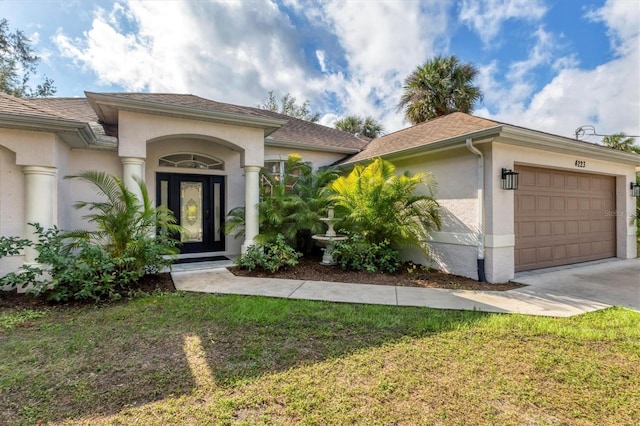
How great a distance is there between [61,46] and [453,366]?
14496mm

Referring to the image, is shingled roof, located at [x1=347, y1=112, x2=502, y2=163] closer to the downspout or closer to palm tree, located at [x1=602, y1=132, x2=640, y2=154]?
the downspout

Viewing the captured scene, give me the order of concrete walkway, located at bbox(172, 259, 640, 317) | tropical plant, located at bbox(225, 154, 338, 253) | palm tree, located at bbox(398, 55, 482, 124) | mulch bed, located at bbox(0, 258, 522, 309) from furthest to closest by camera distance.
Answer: palm tree, located at bbox(398, 55, 482, 124) → tropical plant, located at bbox(225, 154, 338, 253) → mulch bed, located at bbox(0, 258, 522, 309) → concrete walkway, located at bbox(172, 259, 640, 317)

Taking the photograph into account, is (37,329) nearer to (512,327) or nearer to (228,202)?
(228,202)

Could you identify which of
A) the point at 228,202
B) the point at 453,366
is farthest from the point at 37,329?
the point at 228,202

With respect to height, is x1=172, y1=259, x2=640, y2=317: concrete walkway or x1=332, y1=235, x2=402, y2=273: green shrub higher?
x1=332, y1=235, x2=402, y2=273: green shrub

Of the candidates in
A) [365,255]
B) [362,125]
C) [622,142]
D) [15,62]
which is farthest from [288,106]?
[622,142]

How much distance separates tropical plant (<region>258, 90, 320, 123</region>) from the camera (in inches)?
942

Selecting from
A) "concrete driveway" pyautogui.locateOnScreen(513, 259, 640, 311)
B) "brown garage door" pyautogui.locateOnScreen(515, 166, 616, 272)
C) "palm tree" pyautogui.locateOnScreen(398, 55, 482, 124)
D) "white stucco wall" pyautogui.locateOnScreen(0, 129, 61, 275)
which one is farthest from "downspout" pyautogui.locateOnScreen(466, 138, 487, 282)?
"palm tree" pyautogui.locateOnScreen(398, 55, 482, 124)

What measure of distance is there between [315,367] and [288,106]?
79.0 feet

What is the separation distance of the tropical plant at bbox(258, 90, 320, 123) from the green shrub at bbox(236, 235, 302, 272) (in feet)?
62.7

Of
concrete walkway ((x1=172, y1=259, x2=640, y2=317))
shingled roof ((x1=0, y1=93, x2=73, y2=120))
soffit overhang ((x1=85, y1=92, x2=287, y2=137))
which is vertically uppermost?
soffit overhang ((x1=85, y1=92, x2=287, y2=137))

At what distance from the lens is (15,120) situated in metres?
4.76

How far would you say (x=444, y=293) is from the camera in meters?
5.28

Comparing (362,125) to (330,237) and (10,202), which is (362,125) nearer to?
(330,237)
